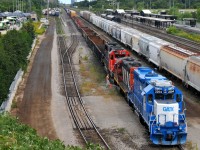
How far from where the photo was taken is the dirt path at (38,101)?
25750 millimetres

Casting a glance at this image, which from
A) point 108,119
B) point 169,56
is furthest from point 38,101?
point 169,56

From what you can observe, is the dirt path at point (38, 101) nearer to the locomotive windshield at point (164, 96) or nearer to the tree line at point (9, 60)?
the tree line at point (9, 60)

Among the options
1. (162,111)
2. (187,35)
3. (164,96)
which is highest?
(187,35)

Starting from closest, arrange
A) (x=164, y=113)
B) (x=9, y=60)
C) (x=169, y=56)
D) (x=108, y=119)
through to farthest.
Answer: (x=164, y=113) < (x=108, y=119) < (x=9, y=60) < (x=169, y=56)

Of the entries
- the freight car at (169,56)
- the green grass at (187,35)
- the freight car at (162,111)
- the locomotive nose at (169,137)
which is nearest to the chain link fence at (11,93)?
the freight car at (162,111)

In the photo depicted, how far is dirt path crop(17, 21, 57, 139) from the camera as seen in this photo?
84.5 feet

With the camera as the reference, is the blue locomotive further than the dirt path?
No

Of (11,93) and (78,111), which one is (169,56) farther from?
(11,93)

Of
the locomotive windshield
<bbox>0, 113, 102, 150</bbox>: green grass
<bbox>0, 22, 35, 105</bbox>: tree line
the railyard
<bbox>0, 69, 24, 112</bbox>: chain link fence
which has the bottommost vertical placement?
the railyard

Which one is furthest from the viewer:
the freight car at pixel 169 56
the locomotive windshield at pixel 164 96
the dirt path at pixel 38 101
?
the freight car at pixel 169 56

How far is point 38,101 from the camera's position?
105 ft

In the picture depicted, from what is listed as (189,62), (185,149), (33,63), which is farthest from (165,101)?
(33,63)

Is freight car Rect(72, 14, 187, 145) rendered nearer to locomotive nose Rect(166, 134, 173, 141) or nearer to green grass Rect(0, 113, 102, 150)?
locomotive nose Rect(166, 134, 173, 141)

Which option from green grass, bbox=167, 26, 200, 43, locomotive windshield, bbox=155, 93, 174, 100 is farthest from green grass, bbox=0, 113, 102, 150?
green grass, bbox=167, 26, 200, 43
